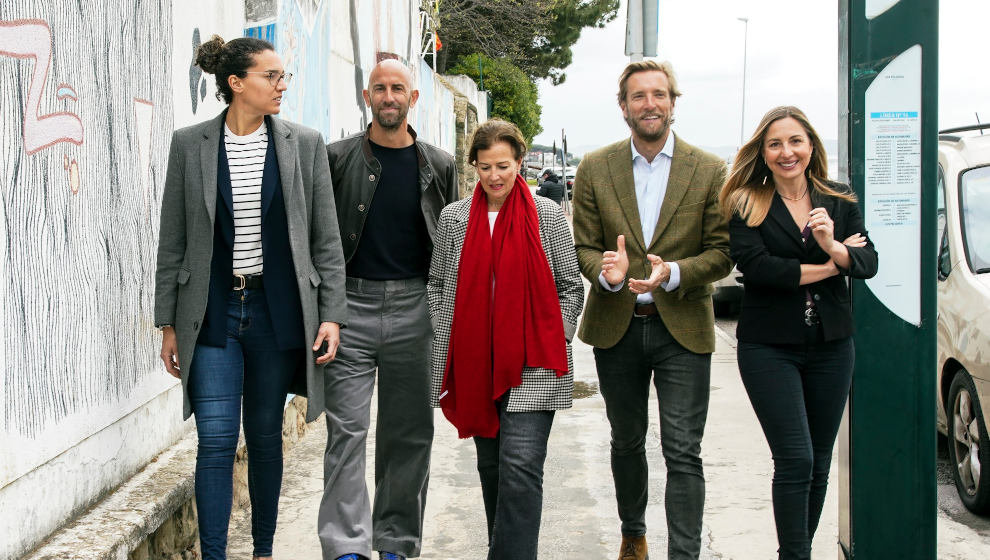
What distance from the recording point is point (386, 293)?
14.5 ft

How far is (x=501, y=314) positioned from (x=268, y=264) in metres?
0.90

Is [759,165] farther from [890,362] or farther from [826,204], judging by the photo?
[890,362]

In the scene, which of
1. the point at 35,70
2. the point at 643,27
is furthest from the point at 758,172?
the point at 643,27

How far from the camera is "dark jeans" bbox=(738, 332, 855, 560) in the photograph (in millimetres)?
3918

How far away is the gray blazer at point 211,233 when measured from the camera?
12.4ft

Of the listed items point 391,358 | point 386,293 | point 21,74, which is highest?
point 21,74

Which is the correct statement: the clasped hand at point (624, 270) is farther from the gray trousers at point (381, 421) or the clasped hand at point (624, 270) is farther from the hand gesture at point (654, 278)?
the gray trousers at point (381, 421)

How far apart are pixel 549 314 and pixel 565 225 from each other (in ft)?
1.26

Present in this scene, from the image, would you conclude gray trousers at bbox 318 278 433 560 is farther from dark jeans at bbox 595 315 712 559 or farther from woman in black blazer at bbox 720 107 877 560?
woman in black blazer at bbox 720 107 877 560

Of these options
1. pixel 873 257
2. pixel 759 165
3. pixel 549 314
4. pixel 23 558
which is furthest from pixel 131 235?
pixel 873 257

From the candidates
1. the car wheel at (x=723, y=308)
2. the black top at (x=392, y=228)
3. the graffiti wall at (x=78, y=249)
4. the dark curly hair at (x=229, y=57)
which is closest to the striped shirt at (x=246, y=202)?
the dark curly hair at (x=229, y=57)

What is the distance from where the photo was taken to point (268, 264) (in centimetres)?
390

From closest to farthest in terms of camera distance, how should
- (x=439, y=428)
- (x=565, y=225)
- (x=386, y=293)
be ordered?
1. (x=565, y=225)
2. (x=386, y=293)
3. (x=439, y=428)

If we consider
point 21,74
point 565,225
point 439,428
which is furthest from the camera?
point 439,428
